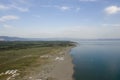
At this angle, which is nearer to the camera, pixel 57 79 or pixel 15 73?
pixel 57 79

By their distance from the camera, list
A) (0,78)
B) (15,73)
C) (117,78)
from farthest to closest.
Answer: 1. (15,73)
2. (0,78)
3. (117,78)

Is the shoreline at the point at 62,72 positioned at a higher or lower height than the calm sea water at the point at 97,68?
lower

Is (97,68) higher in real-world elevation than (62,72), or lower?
higher

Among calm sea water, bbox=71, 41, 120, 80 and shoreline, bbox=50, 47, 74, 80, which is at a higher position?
calm sea water, bbox=71, 41, 120, 80

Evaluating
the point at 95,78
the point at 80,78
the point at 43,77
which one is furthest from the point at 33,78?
the point at 95,78

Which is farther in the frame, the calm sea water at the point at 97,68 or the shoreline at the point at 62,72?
the shoreline at the point at 62,72

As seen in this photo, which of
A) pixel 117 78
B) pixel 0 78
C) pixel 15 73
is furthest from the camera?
pixel 15 73

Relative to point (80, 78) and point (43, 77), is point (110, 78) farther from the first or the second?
point (43, 77)

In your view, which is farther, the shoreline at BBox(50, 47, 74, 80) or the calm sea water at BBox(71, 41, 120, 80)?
the shoreline at BBox(50, 47, 74, 80)

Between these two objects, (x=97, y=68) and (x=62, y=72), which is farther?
(x=97, y=68)
